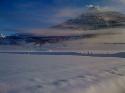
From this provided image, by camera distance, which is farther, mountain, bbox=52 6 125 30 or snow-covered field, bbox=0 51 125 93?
mountain, bbox=52 6 125 30

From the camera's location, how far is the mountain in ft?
3.91

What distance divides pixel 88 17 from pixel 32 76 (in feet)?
1.91

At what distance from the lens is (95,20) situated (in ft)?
4.01

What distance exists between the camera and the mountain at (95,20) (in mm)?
1191

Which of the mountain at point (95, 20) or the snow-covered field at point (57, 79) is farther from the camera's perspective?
the mountain at point (95, 20)

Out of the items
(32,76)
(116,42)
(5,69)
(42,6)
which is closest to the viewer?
(32,76)

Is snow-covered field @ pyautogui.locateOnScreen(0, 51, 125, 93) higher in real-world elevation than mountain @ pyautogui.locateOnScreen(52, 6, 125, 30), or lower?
lower

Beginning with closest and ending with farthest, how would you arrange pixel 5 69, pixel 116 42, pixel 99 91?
pixel 99 91, pixel 5 69, pixel 116 42

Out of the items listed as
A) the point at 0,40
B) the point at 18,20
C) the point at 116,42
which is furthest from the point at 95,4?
the point at 0,40

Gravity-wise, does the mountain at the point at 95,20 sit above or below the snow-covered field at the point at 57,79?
above

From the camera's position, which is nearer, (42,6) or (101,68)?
(101,68)

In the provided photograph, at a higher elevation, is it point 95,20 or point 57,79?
point 95,20

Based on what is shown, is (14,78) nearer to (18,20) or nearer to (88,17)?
(18,20)

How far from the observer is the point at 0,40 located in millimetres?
1148
